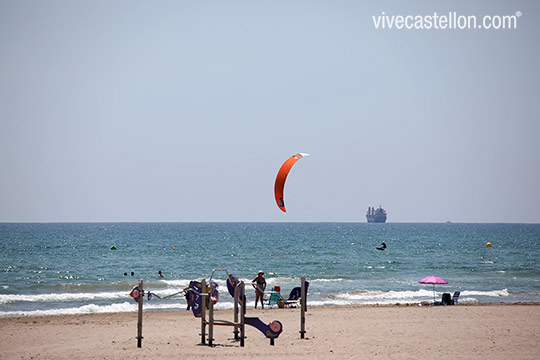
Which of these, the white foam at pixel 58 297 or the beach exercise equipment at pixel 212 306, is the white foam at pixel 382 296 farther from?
the beach exercise equipment at pixel 212 306

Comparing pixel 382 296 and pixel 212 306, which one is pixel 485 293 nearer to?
pixel 382 296

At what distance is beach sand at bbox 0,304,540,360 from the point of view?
41.2ft

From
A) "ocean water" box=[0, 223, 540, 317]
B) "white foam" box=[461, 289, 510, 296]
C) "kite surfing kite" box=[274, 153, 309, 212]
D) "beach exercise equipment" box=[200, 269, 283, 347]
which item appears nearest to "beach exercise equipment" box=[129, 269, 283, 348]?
"beach exercise equipment" box=[200, 269, 283, 347]

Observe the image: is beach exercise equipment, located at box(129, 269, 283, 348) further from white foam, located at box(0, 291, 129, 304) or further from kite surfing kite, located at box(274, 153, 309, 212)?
white foam, located at box(0, 291, 129, 304)

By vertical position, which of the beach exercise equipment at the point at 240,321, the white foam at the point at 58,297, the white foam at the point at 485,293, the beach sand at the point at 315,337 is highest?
the beach exercise equipment at the point at 240,321

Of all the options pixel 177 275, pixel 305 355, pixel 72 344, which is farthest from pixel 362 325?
pixel 177 275

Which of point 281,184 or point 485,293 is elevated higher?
point 281,184

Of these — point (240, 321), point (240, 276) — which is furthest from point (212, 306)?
point (240, 276)

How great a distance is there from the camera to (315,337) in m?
14.6

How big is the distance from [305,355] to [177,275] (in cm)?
3038

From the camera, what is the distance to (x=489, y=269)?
4616 cm

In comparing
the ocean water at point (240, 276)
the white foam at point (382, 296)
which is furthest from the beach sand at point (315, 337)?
the white foam at point (382, 296)

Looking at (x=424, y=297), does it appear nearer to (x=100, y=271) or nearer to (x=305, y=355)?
(x=305, y=355)

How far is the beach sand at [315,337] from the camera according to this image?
41.2 feet
